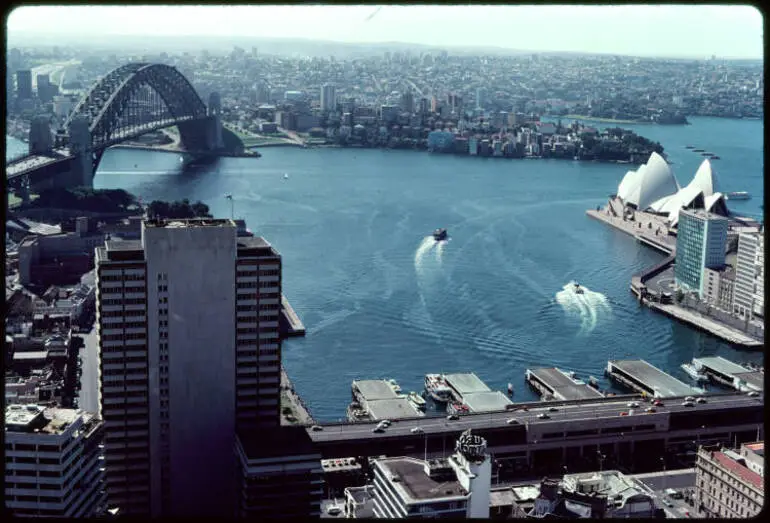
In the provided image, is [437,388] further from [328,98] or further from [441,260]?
[328,98]

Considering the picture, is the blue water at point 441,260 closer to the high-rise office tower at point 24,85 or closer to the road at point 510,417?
the road at point 510,417

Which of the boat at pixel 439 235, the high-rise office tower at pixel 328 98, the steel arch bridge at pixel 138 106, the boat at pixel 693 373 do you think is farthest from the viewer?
the high-rise office tower at pixel 328 98

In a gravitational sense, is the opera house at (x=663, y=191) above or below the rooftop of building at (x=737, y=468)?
above

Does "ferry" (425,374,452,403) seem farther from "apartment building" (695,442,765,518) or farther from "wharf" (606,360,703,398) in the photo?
"apartment building" (695,442,765,518)

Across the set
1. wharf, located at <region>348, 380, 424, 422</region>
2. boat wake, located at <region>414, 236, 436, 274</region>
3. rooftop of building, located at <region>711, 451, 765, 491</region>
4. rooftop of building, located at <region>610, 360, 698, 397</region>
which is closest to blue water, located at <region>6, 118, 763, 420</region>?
boat wake, located at <region>414, 236, 436, 274</region>

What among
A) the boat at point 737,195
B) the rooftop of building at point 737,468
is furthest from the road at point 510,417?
the boat at point 737,195

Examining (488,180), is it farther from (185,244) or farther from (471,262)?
(185,244)

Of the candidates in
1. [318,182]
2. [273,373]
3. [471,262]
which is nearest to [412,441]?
[273,373]
